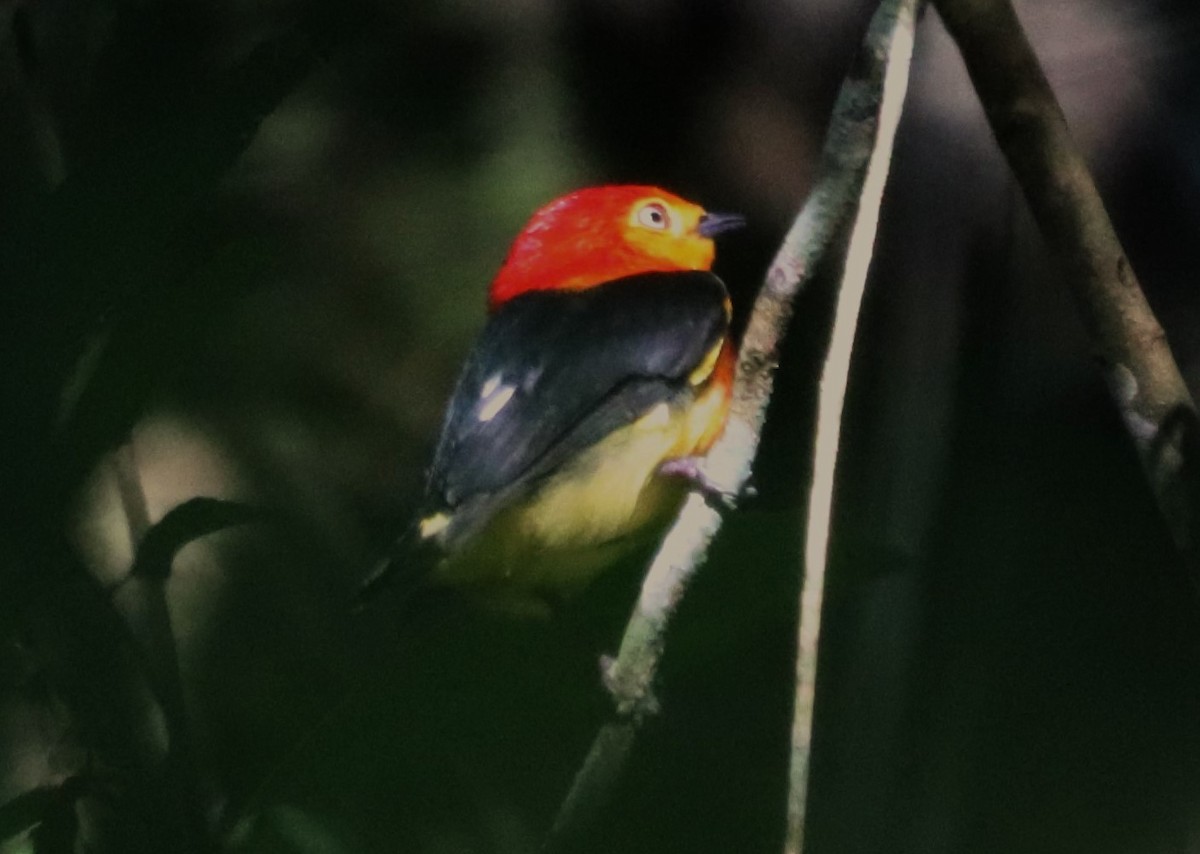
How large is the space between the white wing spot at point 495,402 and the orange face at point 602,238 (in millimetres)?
132

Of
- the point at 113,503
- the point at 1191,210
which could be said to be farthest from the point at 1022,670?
the point at 113,503

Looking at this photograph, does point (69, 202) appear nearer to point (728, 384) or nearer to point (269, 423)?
point (728, 384)

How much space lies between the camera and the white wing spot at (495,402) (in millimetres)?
1260

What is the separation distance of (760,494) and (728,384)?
212mm

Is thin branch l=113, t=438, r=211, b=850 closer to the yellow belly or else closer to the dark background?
the dark background

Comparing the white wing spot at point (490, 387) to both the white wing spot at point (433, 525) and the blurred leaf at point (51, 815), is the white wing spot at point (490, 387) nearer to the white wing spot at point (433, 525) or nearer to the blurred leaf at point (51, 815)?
the white wing spot at point (433, 525)

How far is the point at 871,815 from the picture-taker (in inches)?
67.6

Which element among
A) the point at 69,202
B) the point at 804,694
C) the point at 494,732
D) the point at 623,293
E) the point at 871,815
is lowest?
the point at 871,815

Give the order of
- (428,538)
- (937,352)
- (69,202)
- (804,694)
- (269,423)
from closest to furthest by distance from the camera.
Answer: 1. (804,694)
2. (69,202)
3. (428,538)
4. (937,352)
5. (269,423)

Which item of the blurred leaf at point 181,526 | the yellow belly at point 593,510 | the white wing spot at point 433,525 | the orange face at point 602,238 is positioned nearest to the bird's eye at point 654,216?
the orange face at point 602,238

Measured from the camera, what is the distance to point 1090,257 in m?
0.97

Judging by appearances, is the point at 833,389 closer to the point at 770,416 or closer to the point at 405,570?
the point at 405,570

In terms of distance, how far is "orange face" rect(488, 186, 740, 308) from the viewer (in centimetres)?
133

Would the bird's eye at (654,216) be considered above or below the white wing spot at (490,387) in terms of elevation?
above
